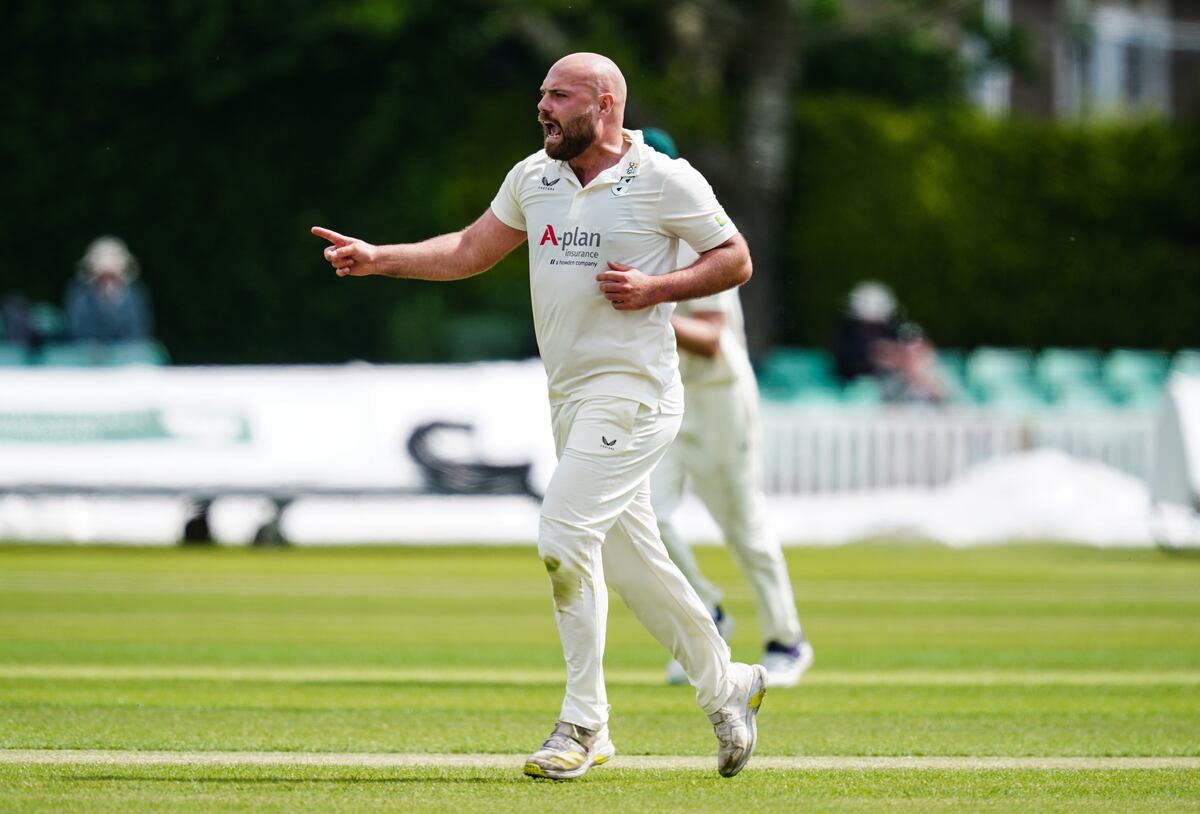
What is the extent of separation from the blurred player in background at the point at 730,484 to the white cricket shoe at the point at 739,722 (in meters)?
2.58

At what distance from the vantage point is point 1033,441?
66.7 ft

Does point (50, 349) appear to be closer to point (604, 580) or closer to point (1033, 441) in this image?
point (1033, 441)

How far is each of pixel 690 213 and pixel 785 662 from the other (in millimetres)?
3376

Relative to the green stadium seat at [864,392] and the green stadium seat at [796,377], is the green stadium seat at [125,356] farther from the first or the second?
the green stadium seat at [864,392]

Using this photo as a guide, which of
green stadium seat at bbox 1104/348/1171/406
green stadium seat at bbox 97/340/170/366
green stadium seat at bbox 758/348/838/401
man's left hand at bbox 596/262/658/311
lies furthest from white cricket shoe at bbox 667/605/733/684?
green stadium seat at bbox 1104/348/1171/406

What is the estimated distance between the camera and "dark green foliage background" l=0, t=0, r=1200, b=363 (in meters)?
A: 28.6

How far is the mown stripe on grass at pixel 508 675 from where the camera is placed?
9.74m

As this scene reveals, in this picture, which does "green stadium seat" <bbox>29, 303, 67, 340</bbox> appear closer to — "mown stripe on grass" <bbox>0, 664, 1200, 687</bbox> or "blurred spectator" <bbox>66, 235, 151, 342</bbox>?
"blurred spectator" <bbox>66, 235, 151, 342</bbox>

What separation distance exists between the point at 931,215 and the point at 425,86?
6728 millimetres

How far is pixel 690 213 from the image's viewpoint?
7.06 metres

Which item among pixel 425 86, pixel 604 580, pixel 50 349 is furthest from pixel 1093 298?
pixel 604 580

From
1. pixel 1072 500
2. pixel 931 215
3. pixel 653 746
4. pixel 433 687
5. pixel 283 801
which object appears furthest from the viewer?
pixel 931 215

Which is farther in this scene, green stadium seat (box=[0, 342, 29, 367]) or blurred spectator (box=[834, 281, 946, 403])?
blurred spectator (box=[834, 281, 946, 403])

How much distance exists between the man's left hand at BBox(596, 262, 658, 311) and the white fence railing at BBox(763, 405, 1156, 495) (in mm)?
13284
